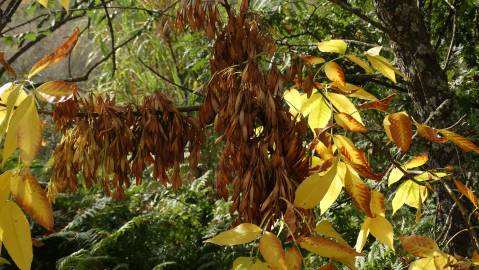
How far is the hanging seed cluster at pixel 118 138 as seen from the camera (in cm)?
84

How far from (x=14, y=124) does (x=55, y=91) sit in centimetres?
7

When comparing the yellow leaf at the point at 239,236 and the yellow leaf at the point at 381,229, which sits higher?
the yellow leaf at the point at 239,236

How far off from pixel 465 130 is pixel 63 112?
1008 mm

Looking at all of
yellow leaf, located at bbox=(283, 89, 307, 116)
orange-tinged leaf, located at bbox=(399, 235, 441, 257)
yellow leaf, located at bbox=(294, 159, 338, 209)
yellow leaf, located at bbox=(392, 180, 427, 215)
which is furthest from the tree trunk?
yellow leaf, located at bbox=(294, 159, 338, 209)

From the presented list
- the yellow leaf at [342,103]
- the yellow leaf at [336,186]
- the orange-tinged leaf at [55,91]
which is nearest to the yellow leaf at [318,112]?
the yellow leaf at [342,103]

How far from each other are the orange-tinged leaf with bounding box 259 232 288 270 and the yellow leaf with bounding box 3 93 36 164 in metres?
0.24

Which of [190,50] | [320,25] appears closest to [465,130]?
[320,25]

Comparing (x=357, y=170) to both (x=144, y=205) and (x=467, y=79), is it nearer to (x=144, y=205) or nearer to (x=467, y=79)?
(x=467, y=79)

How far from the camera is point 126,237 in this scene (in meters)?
3.18

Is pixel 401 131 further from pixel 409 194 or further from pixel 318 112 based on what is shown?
pixel 409 194

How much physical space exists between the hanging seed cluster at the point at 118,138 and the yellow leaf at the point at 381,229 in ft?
0.91

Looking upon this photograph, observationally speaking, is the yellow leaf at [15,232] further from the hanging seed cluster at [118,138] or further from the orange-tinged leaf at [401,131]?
the orange-tinged leaf at [401,131]

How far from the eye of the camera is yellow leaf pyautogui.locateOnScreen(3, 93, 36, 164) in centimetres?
51

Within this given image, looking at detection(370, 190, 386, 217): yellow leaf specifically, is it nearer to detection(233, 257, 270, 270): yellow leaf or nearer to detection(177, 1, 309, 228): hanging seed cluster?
detection(177, 1, 309, 228): hanging seed cluster
